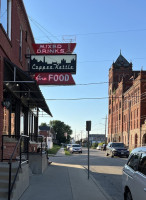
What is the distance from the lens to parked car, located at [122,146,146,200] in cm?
496

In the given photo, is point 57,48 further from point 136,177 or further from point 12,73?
point 136,177

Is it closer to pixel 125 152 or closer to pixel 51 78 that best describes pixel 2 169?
pixel 51 78

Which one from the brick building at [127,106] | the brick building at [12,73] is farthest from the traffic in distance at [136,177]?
the brick building at [127,106]

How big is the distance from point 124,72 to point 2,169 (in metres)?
81.5

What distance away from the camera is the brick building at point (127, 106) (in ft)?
174

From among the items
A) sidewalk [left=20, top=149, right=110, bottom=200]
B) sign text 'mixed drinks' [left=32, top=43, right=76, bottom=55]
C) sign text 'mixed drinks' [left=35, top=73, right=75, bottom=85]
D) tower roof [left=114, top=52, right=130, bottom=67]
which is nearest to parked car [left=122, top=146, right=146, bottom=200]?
sidewalk [left=20, top=149, right=110, bottom=200]

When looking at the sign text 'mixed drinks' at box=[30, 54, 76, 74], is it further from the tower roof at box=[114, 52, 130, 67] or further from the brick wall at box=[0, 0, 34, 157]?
the tower roof at box=[114, 52, 130, 67]

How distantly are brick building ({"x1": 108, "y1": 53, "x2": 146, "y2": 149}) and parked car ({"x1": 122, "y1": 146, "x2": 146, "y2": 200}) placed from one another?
73.0 ft

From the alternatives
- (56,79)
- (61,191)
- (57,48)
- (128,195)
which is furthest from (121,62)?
(128,195)

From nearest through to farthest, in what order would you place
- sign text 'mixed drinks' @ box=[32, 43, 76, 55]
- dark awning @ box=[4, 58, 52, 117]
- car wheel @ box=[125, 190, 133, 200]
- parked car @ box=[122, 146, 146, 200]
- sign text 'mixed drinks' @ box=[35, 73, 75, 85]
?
parked car @ box=[122, 146, 146, 200] → car wheel @ box=[125, 190, 133, 200] → dark awning @ box=[4, 58, 52, 117] → sign text 'mixed drinks' @ box=[35, 73, 75, 85] → sign text 'mixed drinks' @ box=[32, 43, 76, 55]

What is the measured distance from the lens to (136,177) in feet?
17.8

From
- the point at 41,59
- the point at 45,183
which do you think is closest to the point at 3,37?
the point at 41,59

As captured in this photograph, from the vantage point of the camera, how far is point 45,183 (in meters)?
10.1

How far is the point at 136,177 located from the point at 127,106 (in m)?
61.0
